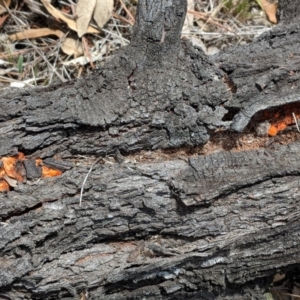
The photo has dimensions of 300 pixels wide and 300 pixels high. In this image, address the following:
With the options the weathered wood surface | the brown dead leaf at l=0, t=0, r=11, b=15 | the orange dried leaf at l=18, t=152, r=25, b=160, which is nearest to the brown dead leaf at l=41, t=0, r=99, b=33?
the brown dead leaf at l=0, t=0, r=11, b=15

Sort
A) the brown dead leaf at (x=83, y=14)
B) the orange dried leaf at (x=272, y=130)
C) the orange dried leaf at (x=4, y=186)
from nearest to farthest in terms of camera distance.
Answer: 1. the orange dried leaf at (x=4, y=186)
2. the orange dried leaf at (x=272, y=130)
3. the brown dead leaf at (x=83, y=14)

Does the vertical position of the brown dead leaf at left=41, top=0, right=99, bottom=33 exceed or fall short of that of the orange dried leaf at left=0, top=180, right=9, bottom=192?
it exceeds it

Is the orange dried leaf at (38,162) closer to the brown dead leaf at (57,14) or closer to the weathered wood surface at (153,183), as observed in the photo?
the weathered wood surface at (153,183)

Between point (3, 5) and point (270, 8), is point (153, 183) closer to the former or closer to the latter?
point (3, 5)

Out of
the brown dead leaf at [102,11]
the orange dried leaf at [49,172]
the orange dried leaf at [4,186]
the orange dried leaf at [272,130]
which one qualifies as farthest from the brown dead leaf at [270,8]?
the orange dried leaf at [4,186]

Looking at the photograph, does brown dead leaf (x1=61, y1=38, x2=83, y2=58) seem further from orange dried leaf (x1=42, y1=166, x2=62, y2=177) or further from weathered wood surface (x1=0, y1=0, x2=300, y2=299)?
orange dried leaf (x1=42, y1=166, x2=62, y2=177)

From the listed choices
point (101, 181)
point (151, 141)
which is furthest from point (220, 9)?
point (101, 181)
